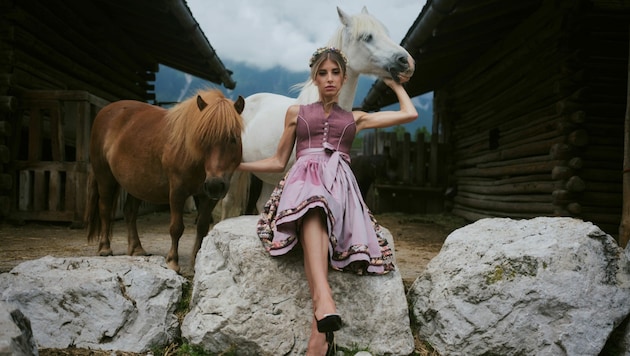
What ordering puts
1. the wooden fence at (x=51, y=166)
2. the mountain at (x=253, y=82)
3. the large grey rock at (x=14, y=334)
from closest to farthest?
the large grey rock at (x=14, y=334), the wooden fence at (x=51, y=166), the mountain at (x=253, y=82)

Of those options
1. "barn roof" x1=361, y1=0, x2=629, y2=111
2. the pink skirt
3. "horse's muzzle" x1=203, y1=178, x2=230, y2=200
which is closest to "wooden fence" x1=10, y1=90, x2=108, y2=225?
"horse's muzzle" x1=203, y1=178, x2=230, y2=200

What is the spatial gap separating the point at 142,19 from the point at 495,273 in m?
8.40

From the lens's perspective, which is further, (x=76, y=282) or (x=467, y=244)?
(x=467, y=244)

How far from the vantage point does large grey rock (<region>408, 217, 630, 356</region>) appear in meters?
2.47

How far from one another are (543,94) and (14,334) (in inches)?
287

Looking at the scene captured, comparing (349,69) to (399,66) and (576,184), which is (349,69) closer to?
(399,66)

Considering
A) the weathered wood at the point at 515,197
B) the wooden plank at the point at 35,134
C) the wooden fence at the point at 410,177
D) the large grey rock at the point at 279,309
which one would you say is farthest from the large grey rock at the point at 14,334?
the wooden fence at the point at 410,177

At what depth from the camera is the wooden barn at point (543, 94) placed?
6.07 metres

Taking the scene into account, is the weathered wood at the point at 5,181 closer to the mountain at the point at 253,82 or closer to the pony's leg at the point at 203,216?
the pony's leg at the point at 203,216

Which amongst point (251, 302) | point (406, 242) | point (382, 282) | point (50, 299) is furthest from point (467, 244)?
point (406, 242)

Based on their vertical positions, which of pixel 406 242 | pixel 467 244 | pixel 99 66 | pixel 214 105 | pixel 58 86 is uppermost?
pixel 99 66

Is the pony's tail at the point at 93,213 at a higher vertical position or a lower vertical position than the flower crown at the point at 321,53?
lower

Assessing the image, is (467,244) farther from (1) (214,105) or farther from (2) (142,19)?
(2) (142,19)

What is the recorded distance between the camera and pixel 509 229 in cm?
302
